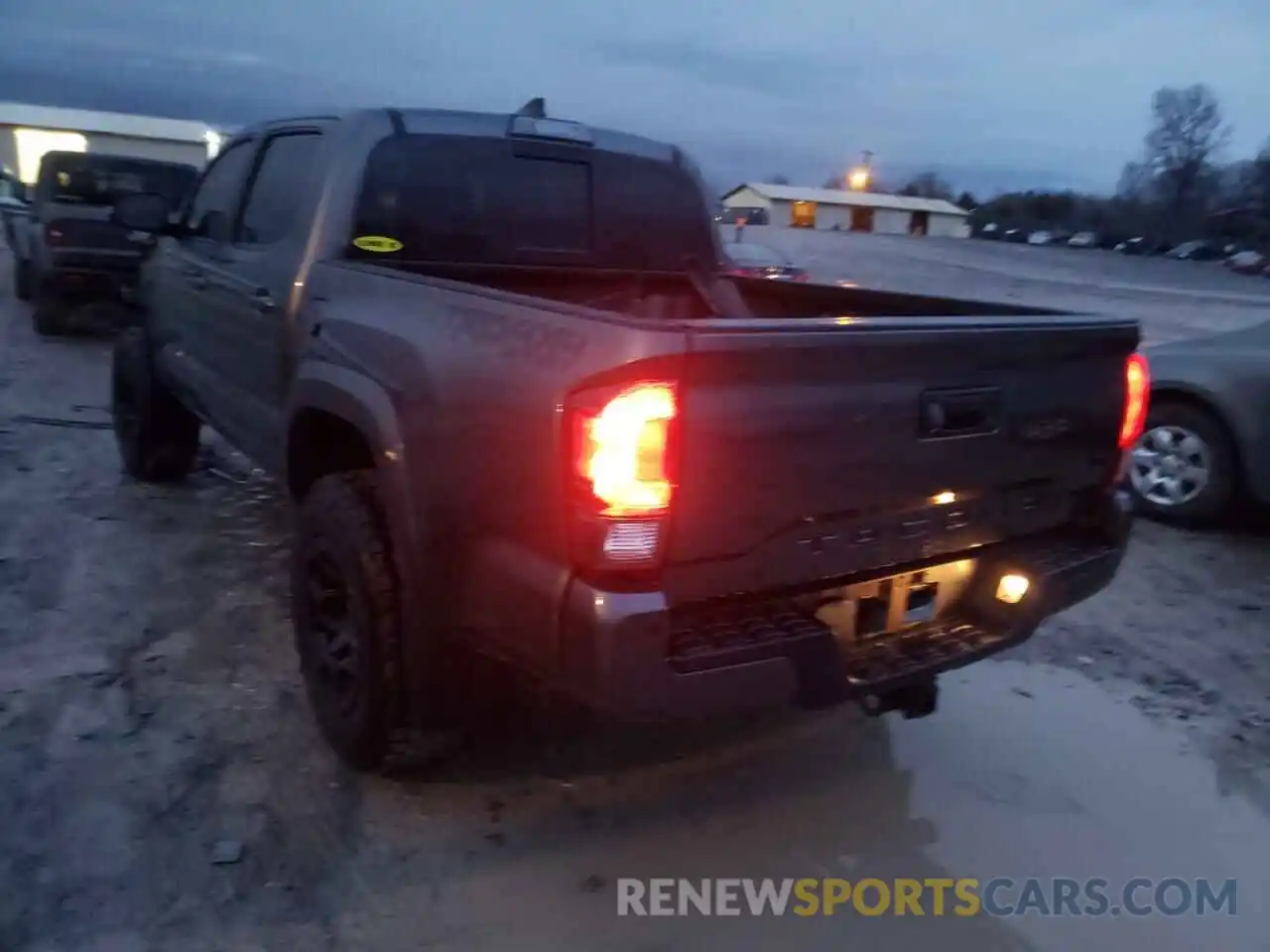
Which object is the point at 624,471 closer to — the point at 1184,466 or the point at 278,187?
Answer: the point at 278,187

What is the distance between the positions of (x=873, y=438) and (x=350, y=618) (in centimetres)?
161

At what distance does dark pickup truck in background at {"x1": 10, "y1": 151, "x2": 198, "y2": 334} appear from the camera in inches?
445

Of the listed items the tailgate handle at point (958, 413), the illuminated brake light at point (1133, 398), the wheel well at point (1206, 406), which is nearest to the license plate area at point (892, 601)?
the tailgate handle at point (958, 413)

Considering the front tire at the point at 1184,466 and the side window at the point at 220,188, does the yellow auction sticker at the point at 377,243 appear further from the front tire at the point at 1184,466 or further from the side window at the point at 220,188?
the front tire at the point at 1184,466

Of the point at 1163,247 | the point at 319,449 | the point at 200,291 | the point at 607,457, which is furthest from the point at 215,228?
the point at 1163,247

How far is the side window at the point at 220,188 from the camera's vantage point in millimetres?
5055

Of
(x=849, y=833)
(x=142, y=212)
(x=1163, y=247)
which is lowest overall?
(x=849, y=833)

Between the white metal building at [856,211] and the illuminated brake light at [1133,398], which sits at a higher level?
the white metal building at [856,211]

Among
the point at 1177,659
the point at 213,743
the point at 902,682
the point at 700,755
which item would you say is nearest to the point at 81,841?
the point at 213,743

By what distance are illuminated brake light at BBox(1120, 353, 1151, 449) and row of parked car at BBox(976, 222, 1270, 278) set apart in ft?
124

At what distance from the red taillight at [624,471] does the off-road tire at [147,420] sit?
4237 millimetres

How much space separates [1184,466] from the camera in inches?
258

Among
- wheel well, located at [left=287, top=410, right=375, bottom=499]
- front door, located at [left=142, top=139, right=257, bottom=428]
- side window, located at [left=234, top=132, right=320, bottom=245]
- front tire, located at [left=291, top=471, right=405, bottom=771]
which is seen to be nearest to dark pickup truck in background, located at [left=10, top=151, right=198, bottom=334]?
front door, located at [left=142, top=139, right=257, bottom=428]

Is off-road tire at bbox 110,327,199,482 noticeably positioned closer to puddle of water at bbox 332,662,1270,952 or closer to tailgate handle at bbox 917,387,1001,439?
puddle of water at bbox 332,662,1270,952
